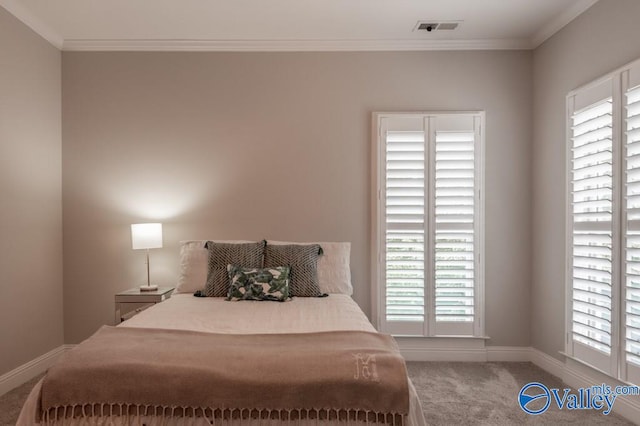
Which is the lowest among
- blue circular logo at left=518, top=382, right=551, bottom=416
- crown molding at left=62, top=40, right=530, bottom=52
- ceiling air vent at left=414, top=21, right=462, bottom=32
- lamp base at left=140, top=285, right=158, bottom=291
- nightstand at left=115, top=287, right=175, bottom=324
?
blue circular logo at left=518, top=382, right=551, bottom=416

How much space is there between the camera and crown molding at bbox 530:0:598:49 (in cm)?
305

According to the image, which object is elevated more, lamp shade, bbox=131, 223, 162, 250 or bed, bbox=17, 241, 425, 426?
lamp shade, bbox=131, 223, 162, 250

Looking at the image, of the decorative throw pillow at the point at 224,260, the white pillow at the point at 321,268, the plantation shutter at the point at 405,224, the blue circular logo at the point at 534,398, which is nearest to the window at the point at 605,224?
the blue circular logo at the point at 534,398

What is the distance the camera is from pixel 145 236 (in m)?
3.48

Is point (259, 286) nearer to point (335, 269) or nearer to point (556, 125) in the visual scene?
point (335, 269)

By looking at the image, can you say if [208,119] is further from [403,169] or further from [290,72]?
[403,169]

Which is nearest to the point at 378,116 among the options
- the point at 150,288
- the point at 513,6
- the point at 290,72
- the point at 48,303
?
the point at 290,72

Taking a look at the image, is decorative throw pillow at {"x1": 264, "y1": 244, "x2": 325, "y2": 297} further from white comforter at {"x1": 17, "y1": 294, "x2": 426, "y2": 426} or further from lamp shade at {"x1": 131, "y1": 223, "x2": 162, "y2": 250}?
lamp shade at {"x1": 131, "y1": 223, "x2": 162, "y2": 250}

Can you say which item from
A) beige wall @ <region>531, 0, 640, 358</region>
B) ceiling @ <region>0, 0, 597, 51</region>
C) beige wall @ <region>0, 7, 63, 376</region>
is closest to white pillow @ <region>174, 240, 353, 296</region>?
beige wall @ <region>0, 7, 63, 376</region>

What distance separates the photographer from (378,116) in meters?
3.73

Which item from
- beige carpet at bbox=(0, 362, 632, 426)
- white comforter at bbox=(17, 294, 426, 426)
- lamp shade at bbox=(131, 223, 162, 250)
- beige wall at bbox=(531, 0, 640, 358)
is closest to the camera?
white comforter at bbox=(17, 294, 426, 426)

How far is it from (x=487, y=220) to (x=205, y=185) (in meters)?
2.54

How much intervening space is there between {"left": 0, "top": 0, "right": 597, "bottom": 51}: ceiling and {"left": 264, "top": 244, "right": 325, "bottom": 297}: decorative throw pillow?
1818 mm

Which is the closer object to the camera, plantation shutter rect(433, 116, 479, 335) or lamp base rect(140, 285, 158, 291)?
lamp base rect(140, 285, 158, 291)
